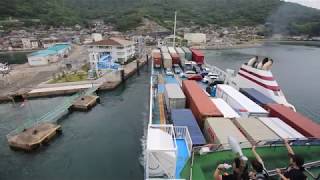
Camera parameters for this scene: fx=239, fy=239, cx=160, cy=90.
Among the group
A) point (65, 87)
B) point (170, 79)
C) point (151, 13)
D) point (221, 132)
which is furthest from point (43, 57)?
point (151, 13)

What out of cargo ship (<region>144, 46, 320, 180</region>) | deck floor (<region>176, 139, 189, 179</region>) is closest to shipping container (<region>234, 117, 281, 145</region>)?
cargo ship (<region>144, 46, 320, 180</region>)

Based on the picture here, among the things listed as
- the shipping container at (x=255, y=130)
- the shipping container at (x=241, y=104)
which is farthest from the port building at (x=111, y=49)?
the shipping container at (x=255, y=130)

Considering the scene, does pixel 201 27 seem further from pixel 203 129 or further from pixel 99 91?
pixel 203 129

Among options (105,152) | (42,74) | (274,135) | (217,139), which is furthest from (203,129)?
A: (42,74)

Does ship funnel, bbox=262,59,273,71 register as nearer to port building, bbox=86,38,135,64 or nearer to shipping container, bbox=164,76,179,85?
shipping container, bbox=164,76,179,85

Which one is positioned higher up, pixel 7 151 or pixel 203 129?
pixel 203 129

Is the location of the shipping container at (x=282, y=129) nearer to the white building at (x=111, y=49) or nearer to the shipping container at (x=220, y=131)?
the shipping container at (x=220, y=131)

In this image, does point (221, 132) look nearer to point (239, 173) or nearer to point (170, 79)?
point (239, 173)
